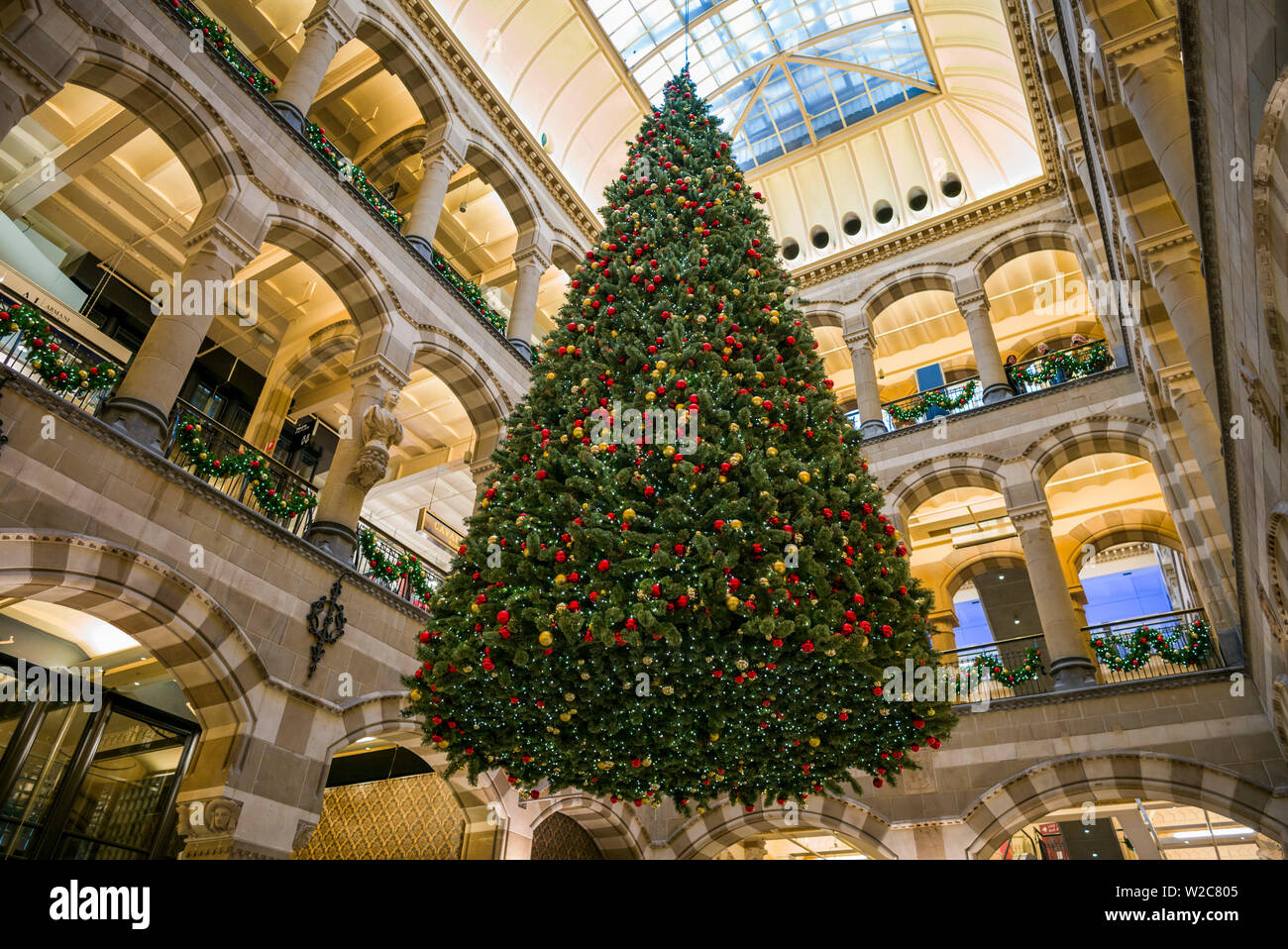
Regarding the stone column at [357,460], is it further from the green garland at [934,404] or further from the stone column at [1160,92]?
the green garland at [934,404]

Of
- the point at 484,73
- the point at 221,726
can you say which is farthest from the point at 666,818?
the point at 484,73

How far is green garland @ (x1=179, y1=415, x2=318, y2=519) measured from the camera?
854cm

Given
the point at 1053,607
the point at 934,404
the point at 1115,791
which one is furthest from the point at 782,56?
the point at 1115,791

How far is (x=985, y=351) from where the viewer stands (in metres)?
15.1

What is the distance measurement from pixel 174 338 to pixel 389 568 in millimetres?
3710

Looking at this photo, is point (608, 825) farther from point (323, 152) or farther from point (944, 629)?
point (323, 152)

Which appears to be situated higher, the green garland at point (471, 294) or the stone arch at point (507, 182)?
the stone arch at point (507, 182)

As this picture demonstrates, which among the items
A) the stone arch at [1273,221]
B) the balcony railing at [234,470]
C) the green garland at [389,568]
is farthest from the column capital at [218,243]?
the stone arch at [1273,221]

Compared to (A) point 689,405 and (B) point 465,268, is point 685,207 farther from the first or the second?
(B) point 465,268

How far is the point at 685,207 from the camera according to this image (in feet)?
26.3

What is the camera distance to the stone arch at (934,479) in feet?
44.9

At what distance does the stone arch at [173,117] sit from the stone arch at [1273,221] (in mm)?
9560

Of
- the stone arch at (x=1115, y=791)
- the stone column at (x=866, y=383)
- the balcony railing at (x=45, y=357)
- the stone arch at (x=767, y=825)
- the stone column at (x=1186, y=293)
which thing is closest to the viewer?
the stone column at (x=1186, y=293)

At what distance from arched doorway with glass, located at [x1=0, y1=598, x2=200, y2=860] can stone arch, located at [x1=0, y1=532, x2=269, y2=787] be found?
2.84 m
